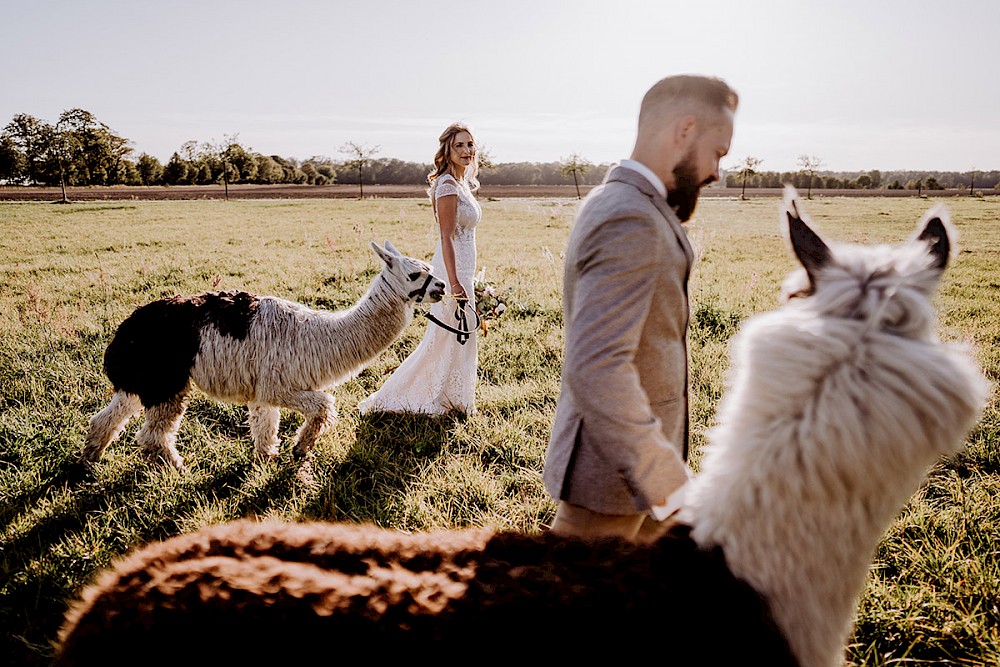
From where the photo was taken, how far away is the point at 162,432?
4.50 metres

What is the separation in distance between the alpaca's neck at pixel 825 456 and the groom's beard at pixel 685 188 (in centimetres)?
78

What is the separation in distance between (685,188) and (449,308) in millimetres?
4119

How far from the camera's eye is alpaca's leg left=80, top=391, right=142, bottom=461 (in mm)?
4562

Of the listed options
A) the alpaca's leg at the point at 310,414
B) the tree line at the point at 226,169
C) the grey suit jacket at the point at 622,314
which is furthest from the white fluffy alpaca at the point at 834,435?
the tree line at the point at 226,169

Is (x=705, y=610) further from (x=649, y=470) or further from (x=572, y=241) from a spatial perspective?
(x=572, y=241)

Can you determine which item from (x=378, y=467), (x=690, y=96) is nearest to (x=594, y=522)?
(x=690, y=96)

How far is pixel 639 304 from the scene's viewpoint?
1759mm

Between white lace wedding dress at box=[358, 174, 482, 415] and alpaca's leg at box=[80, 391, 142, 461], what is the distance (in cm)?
197

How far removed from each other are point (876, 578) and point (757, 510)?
7.91 feet

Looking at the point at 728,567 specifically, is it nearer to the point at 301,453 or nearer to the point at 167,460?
the point at 301,453

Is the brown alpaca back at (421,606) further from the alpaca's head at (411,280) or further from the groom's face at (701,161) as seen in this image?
the alpaca's head at (411,280)

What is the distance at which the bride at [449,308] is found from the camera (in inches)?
213

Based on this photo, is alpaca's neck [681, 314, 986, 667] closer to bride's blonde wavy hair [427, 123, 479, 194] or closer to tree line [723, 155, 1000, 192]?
bride's blonde wavy hair [427, 123, 479, 194]

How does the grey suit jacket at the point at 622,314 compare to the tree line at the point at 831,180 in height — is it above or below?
below
